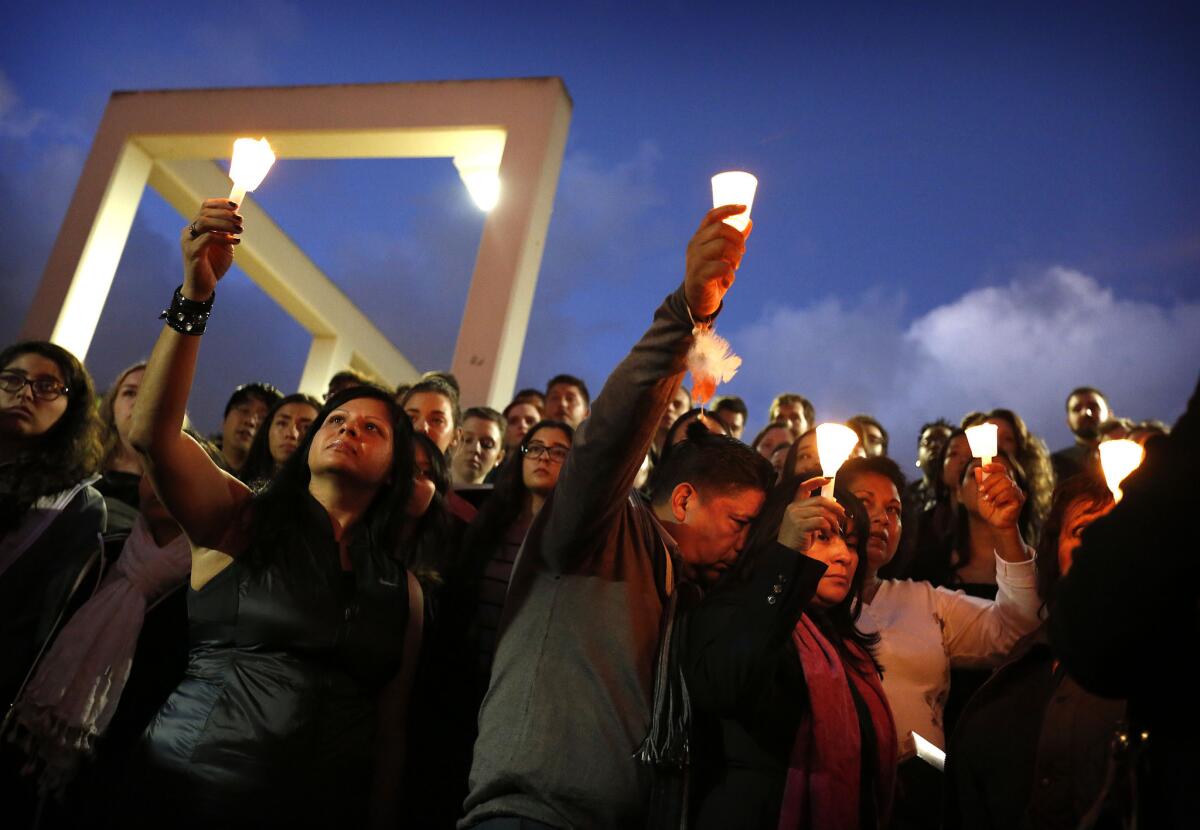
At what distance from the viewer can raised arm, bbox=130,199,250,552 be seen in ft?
7.50

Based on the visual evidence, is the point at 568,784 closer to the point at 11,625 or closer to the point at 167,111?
the point at 11,625

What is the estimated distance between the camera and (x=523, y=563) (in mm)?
2273

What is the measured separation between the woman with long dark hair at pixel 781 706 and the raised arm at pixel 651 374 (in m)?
0.48

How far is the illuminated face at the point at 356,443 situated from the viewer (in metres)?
2.99

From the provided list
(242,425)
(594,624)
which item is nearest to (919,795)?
(594,624)

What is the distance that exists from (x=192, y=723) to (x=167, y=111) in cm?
749

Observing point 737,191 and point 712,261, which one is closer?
point 712,261

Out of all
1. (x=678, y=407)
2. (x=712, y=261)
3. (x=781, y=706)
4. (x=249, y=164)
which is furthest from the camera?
(x=678, y=407)

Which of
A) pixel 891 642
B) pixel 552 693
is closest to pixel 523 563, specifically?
pixel 552 693

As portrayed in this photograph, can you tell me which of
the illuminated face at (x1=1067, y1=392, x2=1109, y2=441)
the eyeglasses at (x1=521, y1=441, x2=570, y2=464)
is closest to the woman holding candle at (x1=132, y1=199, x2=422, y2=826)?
the eyeglasses at (x1=521, y1=441, x2=570, y2=464)

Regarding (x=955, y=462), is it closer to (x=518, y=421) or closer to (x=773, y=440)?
(x=773, y=440)

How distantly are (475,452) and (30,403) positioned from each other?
244 centimetres

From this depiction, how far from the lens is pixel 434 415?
4.83 meters

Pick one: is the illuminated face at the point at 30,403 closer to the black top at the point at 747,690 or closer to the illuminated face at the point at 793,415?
the black top at the point at 747,690
